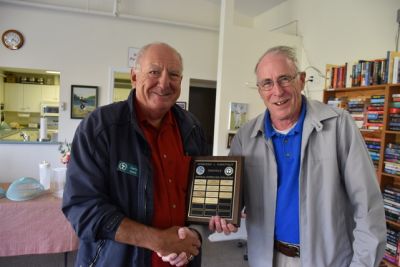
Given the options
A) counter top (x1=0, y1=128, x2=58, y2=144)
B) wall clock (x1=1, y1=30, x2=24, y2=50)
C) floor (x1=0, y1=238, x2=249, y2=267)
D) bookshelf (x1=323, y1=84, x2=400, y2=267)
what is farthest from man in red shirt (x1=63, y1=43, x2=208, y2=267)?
wall clock (x1=1, y1=30, x2=24, y2=50)

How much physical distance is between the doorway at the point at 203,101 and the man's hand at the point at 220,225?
5.07m

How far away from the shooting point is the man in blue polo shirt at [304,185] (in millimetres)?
1216

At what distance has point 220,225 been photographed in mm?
1299

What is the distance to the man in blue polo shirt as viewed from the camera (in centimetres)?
122

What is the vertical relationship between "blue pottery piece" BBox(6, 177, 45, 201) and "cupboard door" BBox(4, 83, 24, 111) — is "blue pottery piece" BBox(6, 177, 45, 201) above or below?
below

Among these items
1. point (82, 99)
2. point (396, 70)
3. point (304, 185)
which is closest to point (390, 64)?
point (396, 70)

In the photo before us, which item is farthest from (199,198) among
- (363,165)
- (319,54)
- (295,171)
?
(319,54)

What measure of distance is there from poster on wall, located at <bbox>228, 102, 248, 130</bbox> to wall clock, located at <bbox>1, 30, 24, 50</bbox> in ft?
12.5

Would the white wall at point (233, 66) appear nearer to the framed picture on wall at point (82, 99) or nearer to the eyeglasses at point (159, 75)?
the framed picture on wall at point (82, 99)

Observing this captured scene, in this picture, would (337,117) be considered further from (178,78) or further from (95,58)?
(95,58)

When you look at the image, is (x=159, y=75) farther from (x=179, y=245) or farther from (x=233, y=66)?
(x=233, y=66)

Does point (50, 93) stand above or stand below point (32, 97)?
above

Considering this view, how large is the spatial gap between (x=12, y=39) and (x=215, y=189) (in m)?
5.30

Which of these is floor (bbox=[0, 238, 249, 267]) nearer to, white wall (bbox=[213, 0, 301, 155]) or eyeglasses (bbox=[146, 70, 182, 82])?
white wall (bbox=[213, 0, 301, 155])
